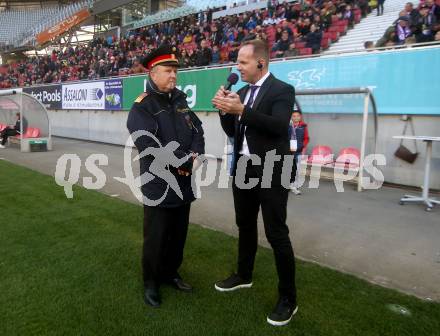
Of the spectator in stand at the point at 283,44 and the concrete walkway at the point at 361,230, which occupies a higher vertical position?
the spectator in stand at the point at 283,44

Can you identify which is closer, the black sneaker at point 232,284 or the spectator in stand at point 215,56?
the black sneaker at point 232,284

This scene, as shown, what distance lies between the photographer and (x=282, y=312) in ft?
9.75

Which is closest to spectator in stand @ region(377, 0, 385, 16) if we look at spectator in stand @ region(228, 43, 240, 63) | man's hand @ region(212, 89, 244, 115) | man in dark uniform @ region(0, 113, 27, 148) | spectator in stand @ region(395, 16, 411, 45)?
spectator in stand @ region(395, 16, 411, 45)

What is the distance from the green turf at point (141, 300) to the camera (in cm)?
290

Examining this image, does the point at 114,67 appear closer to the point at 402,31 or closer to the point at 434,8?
the point at 402,31

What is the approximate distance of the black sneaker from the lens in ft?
11.4

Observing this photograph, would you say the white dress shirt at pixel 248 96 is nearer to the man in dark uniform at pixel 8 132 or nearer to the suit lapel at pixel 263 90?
the suit lapel at pixel 263 90

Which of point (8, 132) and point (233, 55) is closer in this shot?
point (233, 55)

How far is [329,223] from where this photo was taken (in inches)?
220

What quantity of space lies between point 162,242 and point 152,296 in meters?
0.44

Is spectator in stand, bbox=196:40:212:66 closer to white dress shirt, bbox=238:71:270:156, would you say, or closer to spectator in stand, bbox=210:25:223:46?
spectator in stand, bbox=210:25:223:46

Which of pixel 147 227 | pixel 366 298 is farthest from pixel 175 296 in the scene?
pixel 366 298

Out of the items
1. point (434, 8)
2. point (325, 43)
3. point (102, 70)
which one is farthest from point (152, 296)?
point (102, 70)

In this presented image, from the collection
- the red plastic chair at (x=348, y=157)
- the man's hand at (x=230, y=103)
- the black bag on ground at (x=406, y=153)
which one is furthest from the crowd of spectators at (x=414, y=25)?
the man's hand at (x=230, y=103)
